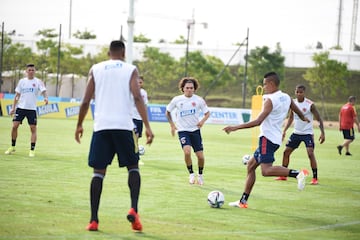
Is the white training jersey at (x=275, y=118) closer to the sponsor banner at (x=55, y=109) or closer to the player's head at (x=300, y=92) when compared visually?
the player's head at (x=300, y=92)

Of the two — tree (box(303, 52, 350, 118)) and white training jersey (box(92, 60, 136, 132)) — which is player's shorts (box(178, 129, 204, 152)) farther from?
tree (box(303, 52, 350, 118))

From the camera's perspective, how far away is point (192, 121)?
1477cm

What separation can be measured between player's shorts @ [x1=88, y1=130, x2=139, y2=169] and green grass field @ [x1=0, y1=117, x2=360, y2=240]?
0.85 m

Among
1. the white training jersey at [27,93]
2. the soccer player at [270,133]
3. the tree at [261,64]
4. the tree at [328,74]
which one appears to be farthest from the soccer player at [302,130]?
the tree at [261,64]

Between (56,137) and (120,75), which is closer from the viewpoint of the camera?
(120,75)

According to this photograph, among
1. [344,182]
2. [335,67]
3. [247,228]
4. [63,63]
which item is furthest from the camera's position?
[63,63]

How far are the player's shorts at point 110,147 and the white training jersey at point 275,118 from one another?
10.2ft

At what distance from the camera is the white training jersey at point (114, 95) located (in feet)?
28.8

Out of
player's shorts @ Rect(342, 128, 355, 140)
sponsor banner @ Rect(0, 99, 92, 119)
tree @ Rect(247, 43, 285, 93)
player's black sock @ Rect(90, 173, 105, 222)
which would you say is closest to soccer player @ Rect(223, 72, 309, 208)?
player's black sock @ Rect(90, 173, 105, 222)

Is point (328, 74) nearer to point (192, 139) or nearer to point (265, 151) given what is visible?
point (192, 139)

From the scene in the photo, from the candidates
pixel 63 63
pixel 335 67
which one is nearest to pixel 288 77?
pixel 335 67

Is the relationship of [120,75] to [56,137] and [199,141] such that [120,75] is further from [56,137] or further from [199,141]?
[56,137]

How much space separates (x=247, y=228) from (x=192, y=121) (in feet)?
18.0

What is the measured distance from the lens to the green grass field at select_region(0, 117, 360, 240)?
8.96 m
